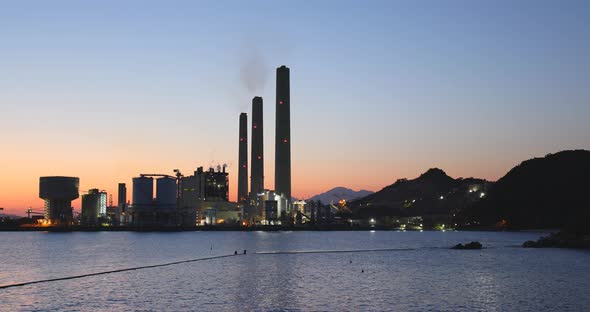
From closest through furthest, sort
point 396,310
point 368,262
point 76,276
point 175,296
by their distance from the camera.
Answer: point 396,310
point 175,296
point 76,276
point 368,262

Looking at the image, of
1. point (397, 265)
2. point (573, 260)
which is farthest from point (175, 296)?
point (573, 260)

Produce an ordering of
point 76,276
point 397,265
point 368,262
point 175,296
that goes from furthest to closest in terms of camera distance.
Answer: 1. point 368,262
2. point 397,265
3. point 76,276
4. point 175,296

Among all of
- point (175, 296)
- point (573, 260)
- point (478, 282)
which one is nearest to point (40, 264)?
point (175, 296)

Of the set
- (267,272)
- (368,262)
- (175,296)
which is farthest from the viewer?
(368,262)

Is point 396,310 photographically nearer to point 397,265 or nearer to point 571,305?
point 571,305

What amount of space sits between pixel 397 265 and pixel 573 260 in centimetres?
3171

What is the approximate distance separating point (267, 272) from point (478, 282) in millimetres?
28101

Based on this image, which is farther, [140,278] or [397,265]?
[397,265]

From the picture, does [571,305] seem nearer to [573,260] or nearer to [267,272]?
[267,272]

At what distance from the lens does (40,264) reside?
97.8 metres

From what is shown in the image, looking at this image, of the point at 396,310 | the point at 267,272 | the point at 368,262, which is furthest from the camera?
the point at 368,262

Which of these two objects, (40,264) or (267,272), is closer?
(267,272)

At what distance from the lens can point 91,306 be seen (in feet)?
169

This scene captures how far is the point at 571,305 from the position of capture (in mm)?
52969
